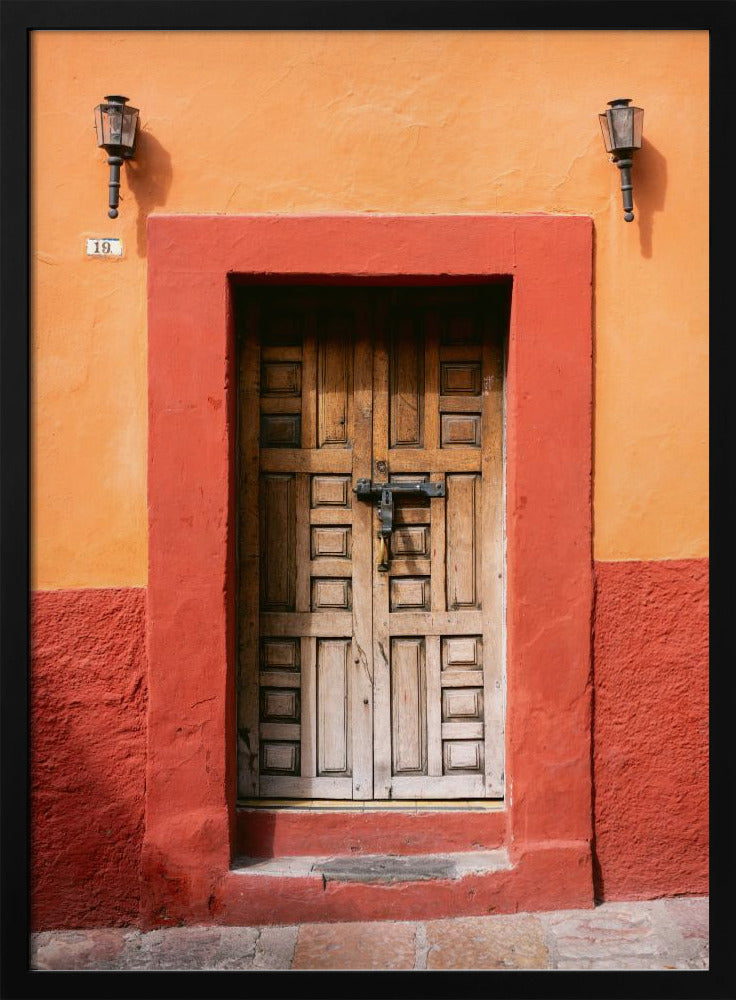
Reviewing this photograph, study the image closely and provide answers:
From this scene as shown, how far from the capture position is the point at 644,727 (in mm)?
4043

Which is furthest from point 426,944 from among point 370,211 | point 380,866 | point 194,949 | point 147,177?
Answer: point 147,177

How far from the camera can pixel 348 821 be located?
4.16 m

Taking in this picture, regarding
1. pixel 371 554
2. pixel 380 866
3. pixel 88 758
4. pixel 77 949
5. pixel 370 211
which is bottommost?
pixel 77 949

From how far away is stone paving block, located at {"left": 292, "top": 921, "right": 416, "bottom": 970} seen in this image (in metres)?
3.65

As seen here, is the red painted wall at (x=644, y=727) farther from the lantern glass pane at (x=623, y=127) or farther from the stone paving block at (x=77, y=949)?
the stone paving block at (x=77, y=949)

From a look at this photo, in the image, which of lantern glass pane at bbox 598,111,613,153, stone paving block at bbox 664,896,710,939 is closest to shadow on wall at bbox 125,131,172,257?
lantern glass pane at bbox 598,111,613,153

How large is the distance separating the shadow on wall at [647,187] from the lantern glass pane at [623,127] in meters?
0.14

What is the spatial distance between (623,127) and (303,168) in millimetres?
1209

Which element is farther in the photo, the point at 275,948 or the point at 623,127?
the point at 623,127

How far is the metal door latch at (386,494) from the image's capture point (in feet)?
13.7

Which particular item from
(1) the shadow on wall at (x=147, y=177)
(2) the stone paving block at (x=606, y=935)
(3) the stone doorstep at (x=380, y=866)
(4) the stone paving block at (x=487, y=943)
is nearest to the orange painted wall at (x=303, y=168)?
(1) the shadow on wall at (x=147, y=177)

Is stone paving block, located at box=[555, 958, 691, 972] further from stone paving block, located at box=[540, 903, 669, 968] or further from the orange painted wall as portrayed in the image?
the orange painted wall

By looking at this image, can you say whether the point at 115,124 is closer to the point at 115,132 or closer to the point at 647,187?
the point at 115,132
